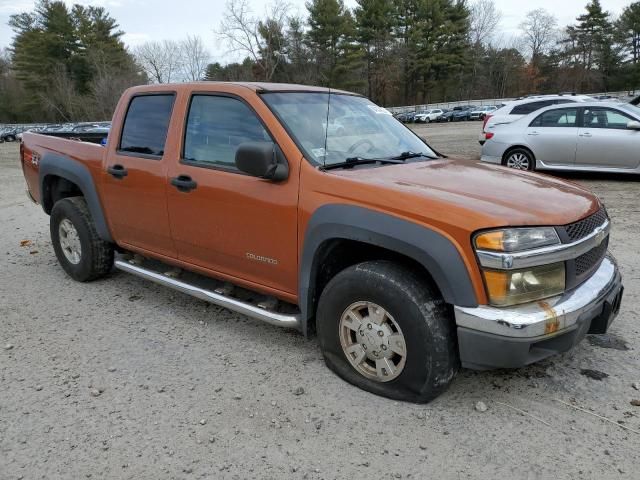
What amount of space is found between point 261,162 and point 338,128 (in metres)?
0.76

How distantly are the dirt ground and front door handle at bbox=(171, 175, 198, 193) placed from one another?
1.09 m

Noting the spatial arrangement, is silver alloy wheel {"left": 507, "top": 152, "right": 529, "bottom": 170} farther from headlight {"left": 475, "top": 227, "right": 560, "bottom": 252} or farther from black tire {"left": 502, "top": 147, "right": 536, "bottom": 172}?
headlight {"left": 475, "top": 227, "right": 560, "bottom": 252}

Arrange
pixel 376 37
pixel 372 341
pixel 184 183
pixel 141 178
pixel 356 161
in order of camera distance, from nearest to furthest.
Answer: pixel 372 341, pixel 356 161, pixel 184 183, pixel 141 178, pixel 376 37

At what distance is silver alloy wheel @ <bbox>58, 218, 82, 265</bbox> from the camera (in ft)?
17.2

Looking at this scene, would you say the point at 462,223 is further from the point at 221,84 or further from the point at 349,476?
the point at 221,84

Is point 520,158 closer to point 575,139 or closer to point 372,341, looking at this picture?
point 575,139

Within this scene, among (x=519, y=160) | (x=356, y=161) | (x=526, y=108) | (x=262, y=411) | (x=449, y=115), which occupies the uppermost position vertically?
(x=449, y=115)

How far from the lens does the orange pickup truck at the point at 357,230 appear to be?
272 centimetres

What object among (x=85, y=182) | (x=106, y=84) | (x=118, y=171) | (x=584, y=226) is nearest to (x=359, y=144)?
(x=584, y=226)

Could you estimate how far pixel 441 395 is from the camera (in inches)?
126

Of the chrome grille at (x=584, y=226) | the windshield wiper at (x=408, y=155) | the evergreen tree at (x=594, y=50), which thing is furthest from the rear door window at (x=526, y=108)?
the evergreen tree at (x=594, y=50)

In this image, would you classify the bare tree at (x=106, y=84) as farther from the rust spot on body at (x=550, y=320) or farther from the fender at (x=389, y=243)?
the rust spot on body at (x=550, y=320)

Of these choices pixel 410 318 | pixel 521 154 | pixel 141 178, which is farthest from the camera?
pixel 521 154

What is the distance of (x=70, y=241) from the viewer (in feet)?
17.5
